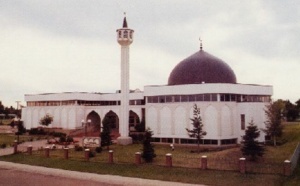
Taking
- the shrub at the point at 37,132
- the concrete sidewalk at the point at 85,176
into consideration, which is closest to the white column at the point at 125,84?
the concrete sidewalk at the point at 85,176

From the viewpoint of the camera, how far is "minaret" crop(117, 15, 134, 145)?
137 ft

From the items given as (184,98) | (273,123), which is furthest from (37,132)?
(273,123)

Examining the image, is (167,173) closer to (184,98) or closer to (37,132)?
(184,98)

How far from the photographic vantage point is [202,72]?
1684 inches

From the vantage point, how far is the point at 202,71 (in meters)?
42.9

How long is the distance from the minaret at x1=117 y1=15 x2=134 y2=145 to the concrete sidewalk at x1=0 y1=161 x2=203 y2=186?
638 inches

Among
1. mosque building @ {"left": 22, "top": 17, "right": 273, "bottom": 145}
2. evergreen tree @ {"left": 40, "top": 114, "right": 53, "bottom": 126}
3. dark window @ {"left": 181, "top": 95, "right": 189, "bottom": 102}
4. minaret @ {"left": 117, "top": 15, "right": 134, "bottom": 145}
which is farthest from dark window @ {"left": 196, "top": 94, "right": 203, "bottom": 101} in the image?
evergreen tree @ {"left": 40, "top": 114, "right": 53, "bottom": 126}

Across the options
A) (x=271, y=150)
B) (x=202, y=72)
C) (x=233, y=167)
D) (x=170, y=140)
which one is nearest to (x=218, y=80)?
(x=202, y=72)

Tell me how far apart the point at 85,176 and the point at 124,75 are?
21.0m

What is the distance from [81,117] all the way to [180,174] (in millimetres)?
36320

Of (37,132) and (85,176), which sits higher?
(37,132)

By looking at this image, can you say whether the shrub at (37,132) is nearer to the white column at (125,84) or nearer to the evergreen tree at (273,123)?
the white column at (125,84)

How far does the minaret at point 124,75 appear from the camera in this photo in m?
41.7

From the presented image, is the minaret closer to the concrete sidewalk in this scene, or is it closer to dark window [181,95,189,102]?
dark window [181,95,189,102]
